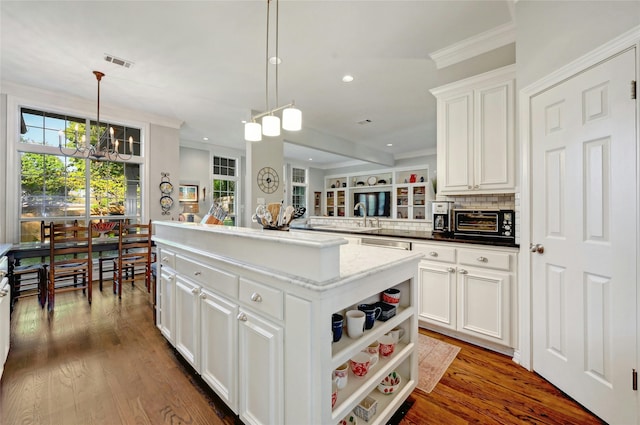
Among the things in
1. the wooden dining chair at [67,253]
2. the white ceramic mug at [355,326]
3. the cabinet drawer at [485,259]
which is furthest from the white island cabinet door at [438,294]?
the wooden dining chair at [67,253]

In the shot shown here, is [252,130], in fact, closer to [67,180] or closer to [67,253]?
[67,253]

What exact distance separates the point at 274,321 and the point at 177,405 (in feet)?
3.34

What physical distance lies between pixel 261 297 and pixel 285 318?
0.57ft

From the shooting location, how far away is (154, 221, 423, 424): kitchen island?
3.49ft

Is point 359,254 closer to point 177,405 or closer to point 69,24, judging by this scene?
point 177,405

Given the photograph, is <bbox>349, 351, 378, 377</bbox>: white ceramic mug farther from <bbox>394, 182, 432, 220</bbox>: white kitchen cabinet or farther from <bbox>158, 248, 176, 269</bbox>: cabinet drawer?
<bbox>394, 182, 432, 220</bbox>: white kitchen cabinet

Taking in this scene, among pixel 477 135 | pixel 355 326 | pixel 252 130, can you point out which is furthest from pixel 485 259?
pixel 252 130

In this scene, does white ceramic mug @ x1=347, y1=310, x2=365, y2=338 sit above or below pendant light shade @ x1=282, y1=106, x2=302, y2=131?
below

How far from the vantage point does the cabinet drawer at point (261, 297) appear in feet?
3.87

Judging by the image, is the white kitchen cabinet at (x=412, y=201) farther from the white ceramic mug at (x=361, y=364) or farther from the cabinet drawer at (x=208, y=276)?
the cabinet drawer at (x=208, y=276)

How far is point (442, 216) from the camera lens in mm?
3010

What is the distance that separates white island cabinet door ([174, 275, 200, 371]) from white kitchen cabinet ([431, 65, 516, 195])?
2.38 metres

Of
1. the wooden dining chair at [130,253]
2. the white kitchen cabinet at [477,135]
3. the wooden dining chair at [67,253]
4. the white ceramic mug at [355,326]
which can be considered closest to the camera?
the white ceramic mug at [355,326]

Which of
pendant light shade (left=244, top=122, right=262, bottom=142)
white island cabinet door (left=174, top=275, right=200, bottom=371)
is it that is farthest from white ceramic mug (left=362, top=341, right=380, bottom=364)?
pendant light shade (left=244, top=122, right=262, bottom=142)
